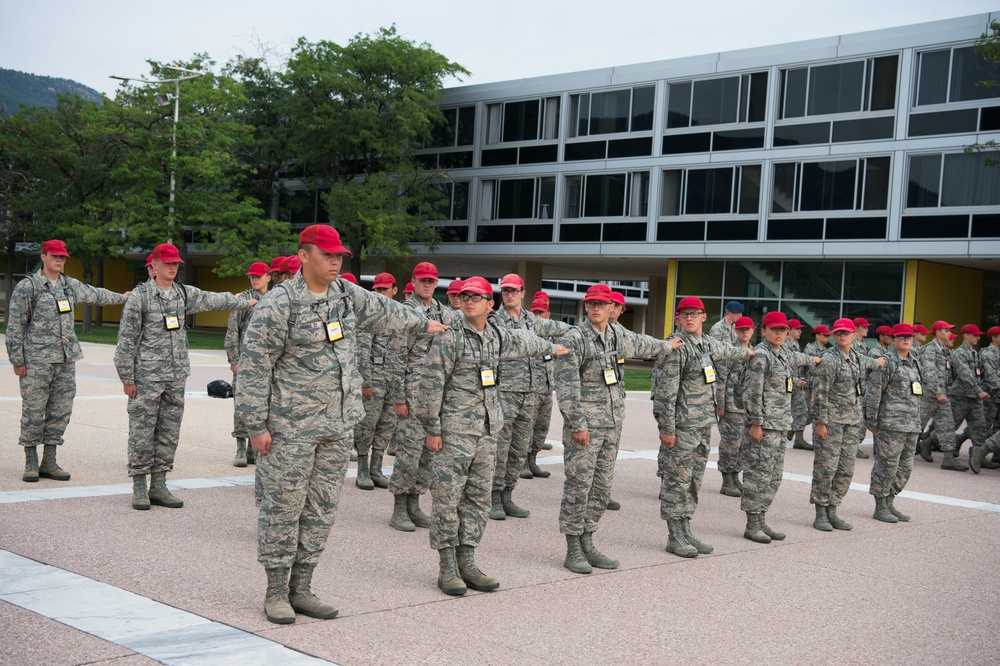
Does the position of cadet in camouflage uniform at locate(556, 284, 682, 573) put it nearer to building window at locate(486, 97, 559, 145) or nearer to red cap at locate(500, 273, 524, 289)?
red cap at locate(500, 273, 524, 289)

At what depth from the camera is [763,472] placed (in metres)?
8.95

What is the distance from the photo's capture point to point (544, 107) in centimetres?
3631

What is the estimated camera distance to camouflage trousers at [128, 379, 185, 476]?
27.6 feet

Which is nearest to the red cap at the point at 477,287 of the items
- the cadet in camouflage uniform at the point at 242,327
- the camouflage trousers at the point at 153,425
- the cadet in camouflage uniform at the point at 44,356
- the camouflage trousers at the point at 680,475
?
the camouflage trousers at the point at 680,475

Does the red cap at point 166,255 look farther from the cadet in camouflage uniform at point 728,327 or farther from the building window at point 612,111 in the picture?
the building window at point 612,111

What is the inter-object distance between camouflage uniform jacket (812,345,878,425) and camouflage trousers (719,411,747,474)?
1575mm

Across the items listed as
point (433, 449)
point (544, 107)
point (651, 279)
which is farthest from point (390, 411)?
point (651, 279)

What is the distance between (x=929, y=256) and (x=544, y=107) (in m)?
15.1

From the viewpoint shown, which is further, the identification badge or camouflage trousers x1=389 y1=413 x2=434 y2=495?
camouflage trousers x1=389 y1=413 x2=434 y2=495

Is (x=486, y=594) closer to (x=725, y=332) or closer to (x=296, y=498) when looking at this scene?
(x=296, y=498)

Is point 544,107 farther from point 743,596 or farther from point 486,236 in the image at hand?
point 743,596

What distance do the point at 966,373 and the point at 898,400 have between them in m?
5.77

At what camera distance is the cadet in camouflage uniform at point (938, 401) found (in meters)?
14.7

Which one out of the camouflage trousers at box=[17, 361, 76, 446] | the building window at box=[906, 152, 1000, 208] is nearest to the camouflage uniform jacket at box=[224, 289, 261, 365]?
the camouflage trousers at box=[17, 361, 76, 446]
